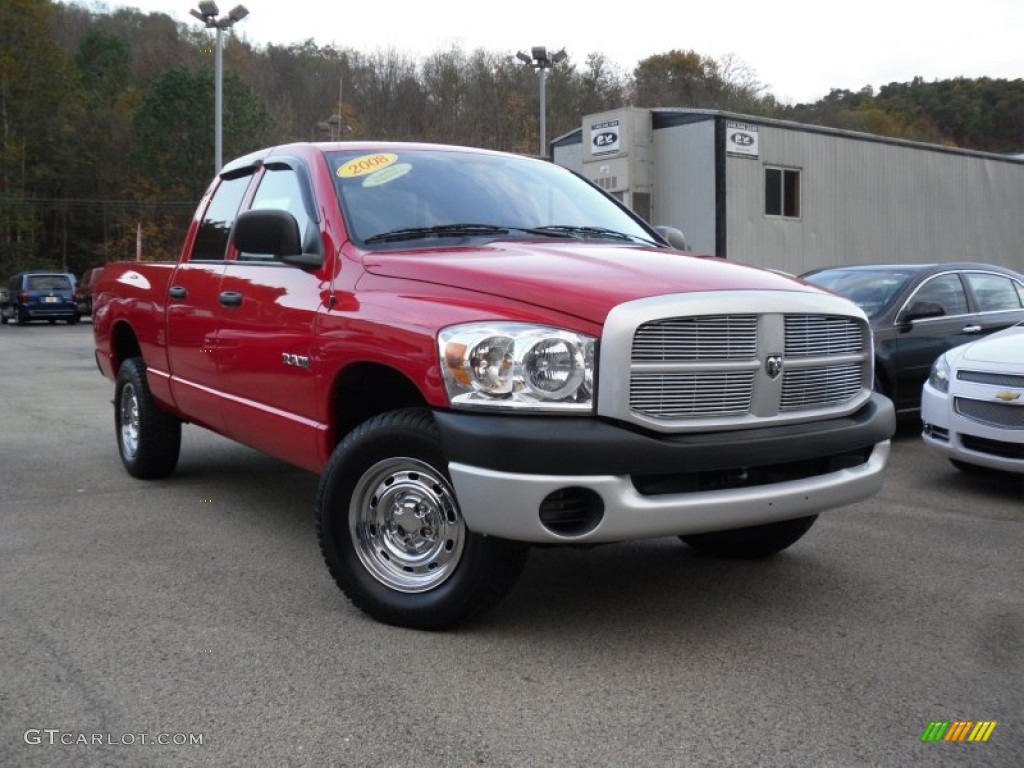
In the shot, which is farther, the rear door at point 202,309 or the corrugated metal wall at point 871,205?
the corrugated metal wall at point 871,205

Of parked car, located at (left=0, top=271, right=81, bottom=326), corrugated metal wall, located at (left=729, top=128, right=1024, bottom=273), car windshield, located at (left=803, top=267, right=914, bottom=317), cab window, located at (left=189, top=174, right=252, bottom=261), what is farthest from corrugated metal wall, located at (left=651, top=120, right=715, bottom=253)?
parked car, located at (left=0, top=271, right=81, bottom=326)

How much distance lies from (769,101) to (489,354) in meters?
A: 65.7

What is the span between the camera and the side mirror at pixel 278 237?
14.7 ft

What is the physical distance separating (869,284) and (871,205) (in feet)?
51.1

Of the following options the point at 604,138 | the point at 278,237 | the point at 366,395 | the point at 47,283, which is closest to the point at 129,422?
the point at 278,237

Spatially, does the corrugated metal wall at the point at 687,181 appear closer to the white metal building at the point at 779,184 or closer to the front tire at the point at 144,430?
the white metal building at the point at 779,184

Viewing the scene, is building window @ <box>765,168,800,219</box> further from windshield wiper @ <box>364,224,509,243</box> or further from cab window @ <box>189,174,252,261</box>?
windshield wiper @ <box>364,224,509,243</box>

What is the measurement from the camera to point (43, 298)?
33.1m

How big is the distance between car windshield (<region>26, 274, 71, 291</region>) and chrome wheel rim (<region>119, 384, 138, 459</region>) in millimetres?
28933

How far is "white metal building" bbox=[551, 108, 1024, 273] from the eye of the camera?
2117 cm

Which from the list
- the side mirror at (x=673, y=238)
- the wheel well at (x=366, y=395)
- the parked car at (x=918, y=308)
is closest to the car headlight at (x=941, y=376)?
the parked car at (x=918, y=308)

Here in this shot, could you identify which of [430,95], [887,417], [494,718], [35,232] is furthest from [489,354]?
[35,232]

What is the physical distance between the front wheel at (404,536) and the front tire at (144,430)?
2.91 metres

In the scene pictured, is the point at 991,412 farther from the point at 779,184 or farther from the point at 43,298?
the point at 43,298
